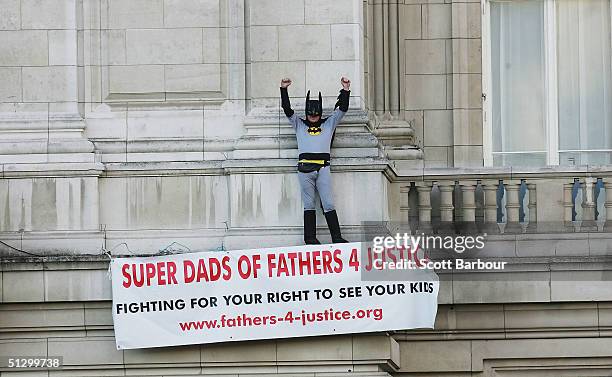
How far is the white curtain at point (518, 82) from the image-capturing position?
2842 cm

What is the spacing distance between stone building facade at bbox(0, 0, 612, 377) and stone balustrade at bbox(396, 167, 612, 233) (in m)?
0.02

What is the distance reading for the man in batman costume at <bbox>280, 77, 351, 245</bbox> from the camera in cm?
2552

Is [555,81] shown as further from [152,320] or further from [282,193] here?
[152,320]

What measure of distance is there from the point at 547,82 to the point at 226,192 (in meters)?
4.99

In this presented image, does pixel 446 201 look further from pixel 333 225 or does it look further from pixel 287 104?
pixel 287 104

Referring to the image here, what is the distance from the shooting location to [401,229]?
26984 mm

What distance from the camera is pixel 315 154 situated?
25.6 m

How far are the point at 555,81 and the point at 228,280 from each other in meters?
5.70

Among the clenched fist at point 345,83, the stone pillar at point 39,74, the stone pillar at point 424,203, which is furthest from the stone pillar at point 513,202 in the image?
the stone pillar at point 39,74

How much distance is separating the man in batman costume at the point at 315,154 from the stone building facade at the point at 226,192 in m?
0.28

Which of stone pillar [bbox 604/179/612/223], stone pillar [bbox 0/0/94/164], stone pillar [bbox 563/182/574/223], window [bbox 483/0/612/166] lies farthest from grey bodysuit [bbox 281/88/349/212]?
stone pillar [bbox 604/179/612/223]

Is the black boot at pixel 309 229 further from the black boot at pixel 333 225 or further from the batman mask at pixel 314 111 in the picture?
the batman mask at pixel 314 111

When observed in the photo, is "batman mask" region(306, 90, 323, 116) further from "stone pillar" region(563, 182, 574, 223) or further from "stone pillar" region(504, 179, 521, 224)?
"stone pillar" region(563, 182, 574, 223)

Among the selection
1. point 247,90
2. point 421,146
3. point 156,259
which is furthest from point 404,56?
point 156,259
